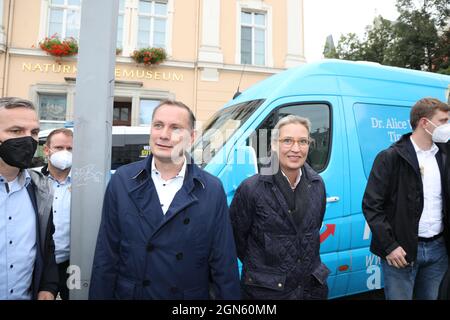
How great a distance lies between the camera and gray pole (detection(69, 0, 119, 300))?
1.77 metres

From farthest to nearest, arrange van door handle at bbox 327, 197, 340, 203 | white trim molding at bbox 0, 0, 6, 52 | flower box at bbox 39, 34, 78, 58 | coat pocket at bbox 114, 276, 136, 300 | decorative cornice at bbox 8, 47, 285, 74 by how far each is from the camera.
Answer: decorative cornice at bbox 8, 47, 285, 74
flower box at bbox 39, 34, 78, 58
white trim molding at bbox 0, 0, 6, 52
van door handle at bbox 327, 197, 340, 203
coat pocket at bbox 114, 276, 136, 300

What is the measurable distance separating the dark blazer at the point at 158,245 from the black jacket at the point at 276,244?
23 cm

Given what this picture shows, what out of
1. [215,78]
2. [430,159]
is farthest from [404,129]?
[215,78]

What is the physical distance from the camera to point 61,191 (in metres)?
2.46

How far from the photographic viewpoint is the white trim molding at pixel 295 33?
42.5 feet

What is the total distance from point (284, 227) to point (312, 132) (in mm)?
1684

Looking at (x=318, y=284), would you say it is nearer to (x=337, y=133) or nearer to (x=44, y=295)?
(x=44, y=295)

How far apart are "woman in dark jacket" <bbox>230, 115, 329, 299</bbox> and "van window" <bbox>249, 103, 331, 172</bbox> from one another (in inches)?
34.4

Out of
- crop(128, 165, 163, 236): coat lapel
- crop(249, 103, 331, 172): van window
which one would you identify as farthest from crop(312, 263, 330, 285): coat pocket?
crop(249, 103, 331, 172): van window

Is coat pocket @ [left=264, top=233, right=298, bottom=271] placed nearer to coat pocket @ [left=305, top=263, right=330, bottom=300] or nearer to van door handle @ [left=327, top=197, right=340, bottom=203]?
coat pocket @ [left=305, top=263, right=330, bottom=300]

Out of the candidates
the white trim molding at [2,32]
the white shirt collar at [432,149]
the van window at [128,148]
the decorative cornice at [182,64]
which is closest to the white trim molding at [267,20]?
the decorative cornice at [182,64]

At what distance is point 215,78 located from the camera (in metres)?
12.3

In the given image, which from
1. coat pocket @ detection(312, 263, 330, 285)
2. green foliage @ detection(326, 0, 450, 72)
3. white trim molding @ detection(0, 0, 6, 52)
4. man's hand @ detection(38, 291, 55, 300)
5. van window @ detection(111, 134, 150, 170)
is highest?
green foliage @ detection(326, 0, 450, 72)

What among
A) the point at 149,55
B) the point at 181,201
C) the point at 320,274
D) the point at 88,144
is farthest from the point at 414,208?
the point at 149,55
